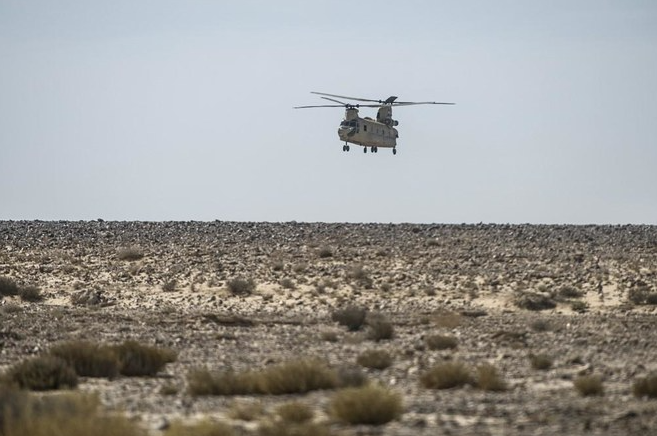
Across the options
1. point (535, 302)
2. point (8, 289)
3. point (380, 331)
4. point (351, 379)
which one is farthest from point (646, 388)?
point (8, 289)

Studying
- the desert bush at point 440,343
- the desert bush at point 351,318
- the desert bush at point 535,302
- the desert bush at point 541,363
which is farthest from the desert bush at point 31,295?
the desert bush at point 541,363

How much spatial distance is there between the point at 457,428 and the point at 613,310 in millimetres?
22552

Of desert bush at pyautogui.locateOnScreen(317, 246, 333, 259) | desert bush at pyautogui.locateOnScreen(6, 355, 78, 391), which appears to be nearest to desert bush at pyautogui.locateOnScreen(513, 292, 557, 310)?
desert bush at pyautogui.locateOnScreen(317, 246, 333, 259)

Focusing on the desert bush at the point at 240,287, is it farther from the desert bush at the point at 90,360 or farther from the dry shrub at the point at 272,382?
the dry shrub at the point at 272,382

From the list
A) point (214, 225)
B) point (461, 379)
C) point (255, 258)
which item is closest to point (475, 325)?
point (461, 379)

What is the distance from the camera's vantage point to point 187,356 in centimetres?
2773

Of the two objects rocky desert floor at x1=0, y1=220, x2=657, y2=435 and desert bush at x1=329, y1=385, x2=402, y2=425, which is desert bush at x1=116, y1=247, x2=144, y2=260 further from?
desert bush at x1=329, y1=385, x2=402, y2=425

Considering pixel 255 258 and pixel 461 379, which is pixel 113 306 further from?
pixel 461 379

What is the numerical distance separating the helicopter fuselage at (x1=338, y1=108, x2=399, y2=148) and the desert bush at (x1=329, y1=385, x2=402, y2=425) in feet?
209

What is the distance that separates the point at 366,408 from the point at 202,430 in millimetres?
2452

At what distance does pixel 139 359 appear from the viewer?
982 inches

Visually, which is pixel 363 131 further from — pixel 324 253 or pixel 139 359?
pixel 139 359

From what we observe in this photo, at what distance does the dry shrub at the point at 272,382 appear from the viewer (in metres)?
20.8

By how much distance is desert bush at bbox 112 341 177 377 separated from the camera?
24.6 meters
